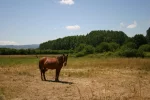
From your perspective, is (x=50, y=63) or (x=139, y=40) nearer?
(x=50, y=63)

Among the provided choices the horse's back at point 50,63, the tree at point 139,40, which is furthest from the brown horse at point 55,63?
the tree at point 139,40

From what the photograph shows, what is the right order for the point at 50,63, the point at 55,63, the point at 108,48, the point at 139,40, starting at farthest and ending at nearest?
the point at 108,48, the point at 139,40, the point at 50,63, the point at 55,63

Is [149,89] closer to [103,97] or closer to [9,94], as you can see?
[103,97]

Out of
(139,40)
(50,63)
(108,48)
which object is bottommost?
(50,63)

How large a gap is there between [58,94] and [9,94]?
2499 mm

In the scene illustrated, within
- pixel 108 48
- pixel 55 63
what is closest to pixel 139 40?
pixel 108 48

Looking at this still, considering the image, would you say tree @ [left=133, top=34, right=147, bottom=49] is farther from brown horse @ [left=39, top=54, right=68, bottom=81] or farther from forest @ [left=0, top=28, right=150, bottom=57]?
brown horse @ [left=39, top=54, right=68, bottom=81]

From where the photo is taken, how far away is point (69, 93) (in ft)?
33.0

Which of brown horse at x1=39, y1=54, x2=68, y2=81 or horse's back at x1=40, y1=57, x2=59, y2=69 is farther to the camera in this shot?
horse's back at x1=40, y1=57, x2=59, y2=69

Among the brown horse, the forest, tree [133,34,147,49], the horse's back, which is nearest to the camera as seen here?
the brown horse

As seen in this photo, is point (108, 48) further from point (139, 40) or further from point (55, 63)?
point (55, 63)

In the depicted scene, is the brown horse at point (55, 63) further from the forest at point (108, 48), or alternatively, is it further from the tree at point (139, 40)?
the tree at point (139, 40)

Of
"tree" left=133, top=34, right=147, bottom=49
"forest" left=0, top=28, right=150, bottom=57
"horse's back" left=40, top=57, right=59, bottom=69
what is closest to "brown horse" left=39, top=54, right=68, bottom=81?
"horse's back" left=40, top=57, right=59, bottom=69

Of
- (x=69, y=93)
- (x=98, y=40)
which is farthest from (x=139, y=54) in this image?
(x=98, y=40)
